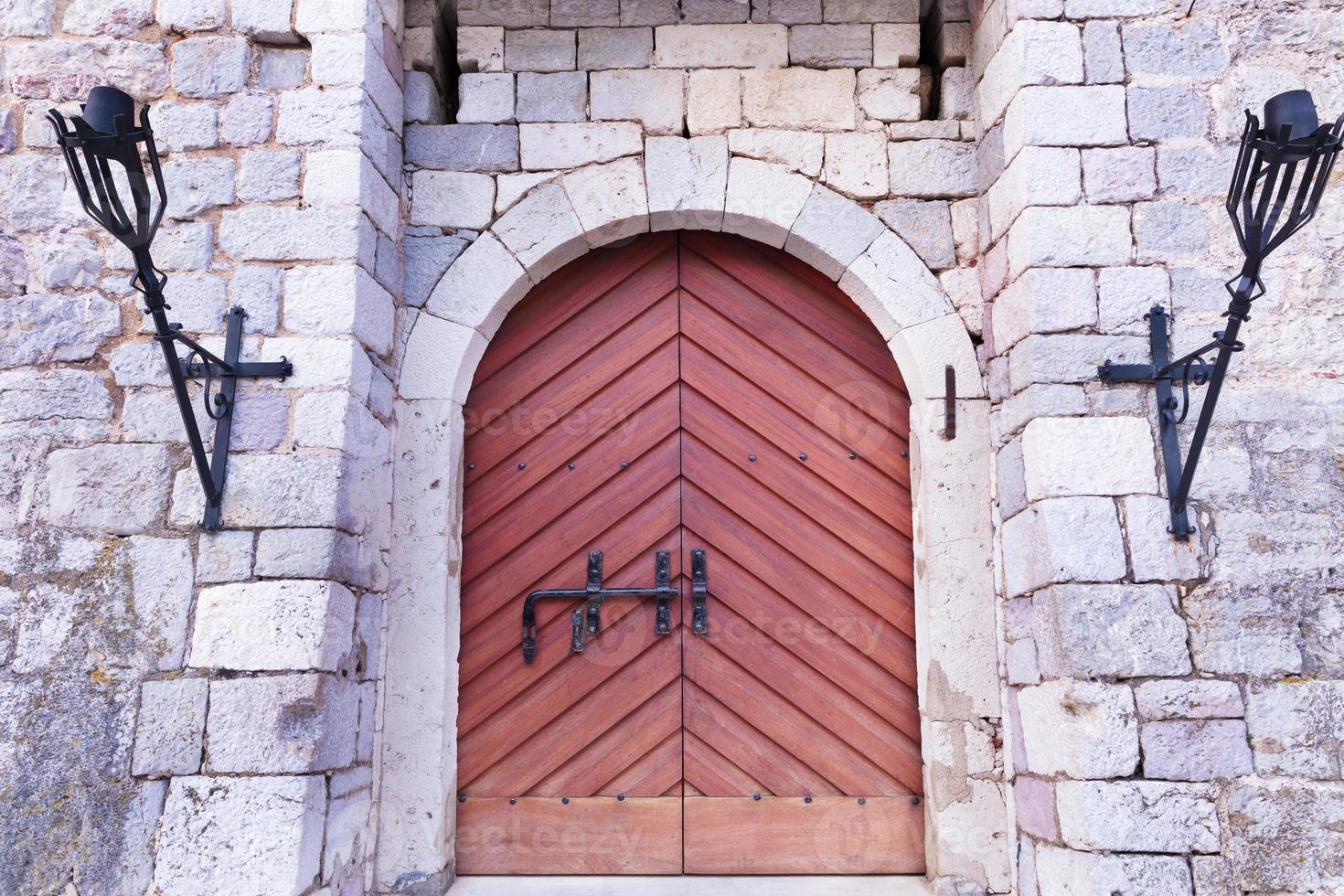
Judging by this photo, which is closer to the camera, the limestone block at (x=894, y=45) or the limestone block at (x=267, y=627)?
the limestone block at (x=267, y=627)

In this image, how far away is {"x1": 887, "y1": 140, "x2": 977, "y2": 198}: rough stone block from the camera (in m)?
3.15

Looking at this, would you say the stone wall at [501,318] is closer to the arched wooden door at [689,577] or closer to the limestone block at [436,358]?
the limestone block at [436,358]

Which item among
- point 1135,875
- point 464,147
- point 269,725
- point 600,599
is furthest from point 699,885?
point 464,147

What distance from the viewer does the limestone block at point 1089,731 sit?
2.38 m

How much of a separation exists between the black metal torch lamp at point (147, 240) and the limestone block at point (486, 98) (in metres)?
1.04

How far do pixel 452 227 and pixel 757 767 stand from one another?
6.36 feet

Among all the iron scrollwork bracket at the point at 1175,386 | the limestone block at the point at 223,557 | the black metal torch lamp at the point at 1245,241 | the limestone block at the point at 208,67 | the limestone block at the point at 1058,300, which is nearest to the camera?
the black metal torch lamp at the point at 1245,241

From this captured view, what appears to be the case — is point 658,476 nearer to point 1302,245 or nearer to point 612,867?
point 612,867

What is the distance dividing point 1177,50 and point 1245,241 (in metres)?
0.82

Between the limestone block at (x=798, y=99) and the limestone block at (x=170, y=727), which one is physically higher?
the limestone block at (x=798, y=99)

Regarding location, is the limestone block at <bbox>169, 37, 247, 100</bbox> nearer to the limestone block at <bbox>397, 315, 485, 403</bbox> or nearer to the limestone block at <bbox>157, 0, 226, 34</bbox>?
the limestone block at <bbox>157, 0, 226, 34</bbox>

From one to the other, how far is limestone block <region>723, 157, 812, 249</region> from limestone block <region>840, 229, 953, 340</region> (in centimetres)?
26

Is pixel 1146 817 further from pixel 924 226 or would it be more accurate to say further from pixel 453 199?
pixel 453 199

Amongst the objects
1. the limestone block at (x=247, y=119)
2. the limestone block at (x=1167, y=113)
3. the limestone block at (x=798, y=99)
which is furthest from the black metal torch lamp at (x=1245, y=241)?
the limestone block at (x=247, y=119)
